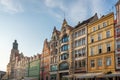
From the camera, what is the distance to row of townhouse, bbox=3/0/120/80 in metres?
48.8

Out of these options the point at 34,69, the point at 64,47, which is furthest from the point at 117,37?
the point at 34,69

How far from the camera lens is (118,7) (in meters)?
49.5

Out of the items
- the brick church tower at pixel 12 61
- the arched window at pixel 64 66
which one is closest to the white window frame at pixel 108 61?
the arched window at pixel 64 66

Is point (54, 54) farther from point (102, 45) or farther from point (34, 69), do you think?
point (102, 45)

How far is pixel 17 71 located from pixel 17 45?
20.0m

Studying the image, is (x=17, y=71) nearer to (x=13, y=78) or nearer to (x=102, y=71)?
(x=13, y=78)

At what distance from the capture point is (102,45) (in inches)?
2050

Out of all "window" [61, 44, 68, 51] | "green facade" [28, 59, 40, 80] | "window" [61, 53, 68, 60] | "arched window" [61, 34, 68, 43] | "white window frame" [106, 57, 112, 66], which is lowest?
"green facade" [28, 59, 40, 80]

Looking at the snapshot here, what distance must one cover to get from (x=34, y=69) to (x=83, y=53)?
31900 millimetres

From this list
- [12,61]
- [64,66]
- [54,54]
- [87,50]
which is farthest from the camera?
[12,61]

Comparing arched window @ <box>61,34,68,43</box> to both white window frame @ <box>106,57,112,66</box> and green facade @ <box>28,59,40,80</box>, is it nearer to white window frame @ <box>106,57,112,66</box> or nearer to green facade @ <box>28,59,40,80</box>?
white window frame @ <box>106,57,112,66</box>

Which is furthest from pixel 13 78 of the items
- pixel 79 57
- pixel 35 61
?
pixel 79 57

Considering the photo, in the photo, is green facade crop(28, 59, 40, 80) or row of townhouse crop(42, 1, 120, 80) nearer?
row of townhouse crop(42, 1, 120, 80)

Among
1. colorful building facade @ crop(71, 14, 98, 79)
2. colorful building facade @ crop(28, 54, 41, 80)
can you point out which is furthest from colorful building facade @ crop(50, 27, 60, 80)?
colorful building facade @ crop(28, 54, 41, 80)
